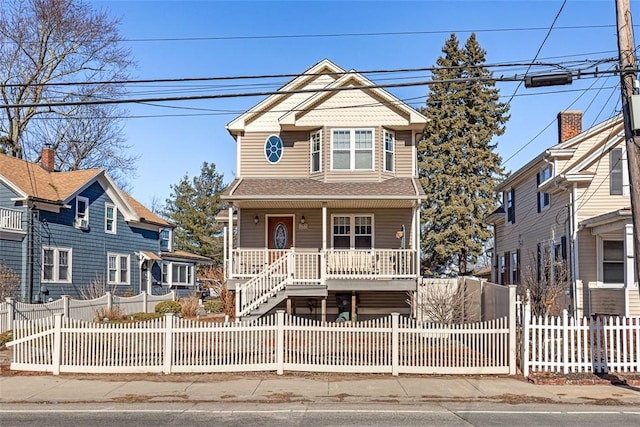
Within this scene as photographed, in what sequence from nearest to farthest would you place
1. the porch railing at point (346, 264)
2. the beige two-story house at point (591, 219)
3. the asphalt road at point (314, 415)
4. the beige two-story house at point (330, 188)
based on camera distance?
the asphalt road at point (314, 415) → the beige two-story house at point (591, 219) → the porch railing at point (346, 264) → the beige two-story house at point (330, 188)

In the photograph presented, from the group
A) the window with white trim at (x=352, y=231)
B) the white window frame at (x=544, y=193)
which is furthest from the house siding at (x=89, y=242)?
the white window frame at (x=544, y=193)

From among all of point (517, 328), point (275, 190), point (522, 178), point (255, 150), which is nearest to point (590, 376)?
point (517, 328)

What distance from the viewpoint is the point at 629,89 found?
12.1 m

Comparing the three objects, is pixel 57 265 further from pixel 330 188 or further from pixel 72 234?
pixel 330 188

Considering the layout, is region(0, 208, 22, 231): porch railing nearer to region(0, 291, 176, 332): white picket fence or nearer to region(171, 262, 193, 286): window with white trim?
region(0, 291, 176, 332): white picket fence

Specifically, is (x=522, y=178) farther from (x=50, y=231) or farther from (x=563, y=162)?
(x=50, y=231)

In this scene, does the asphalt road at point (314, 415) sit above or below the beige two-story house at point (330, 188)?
below

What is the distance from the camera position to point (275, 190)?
21.7m

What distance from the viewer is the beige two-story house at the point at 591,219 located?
19422 mm

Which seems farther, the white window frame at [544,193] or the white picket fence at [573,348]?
the white window frame at [544,193]

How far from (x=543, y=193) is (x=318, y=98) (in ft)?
31.1

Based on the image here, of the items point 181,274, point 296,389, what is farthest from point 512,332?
point 181,274

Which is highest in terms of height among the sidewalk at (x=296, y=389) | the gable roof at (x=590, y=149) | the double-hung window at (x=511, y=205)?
the gable roof at (x=590, y=149)

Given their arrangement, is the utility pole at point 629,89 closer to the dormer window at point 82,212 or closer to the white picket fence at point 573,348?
the white picket fence at point 573,348
